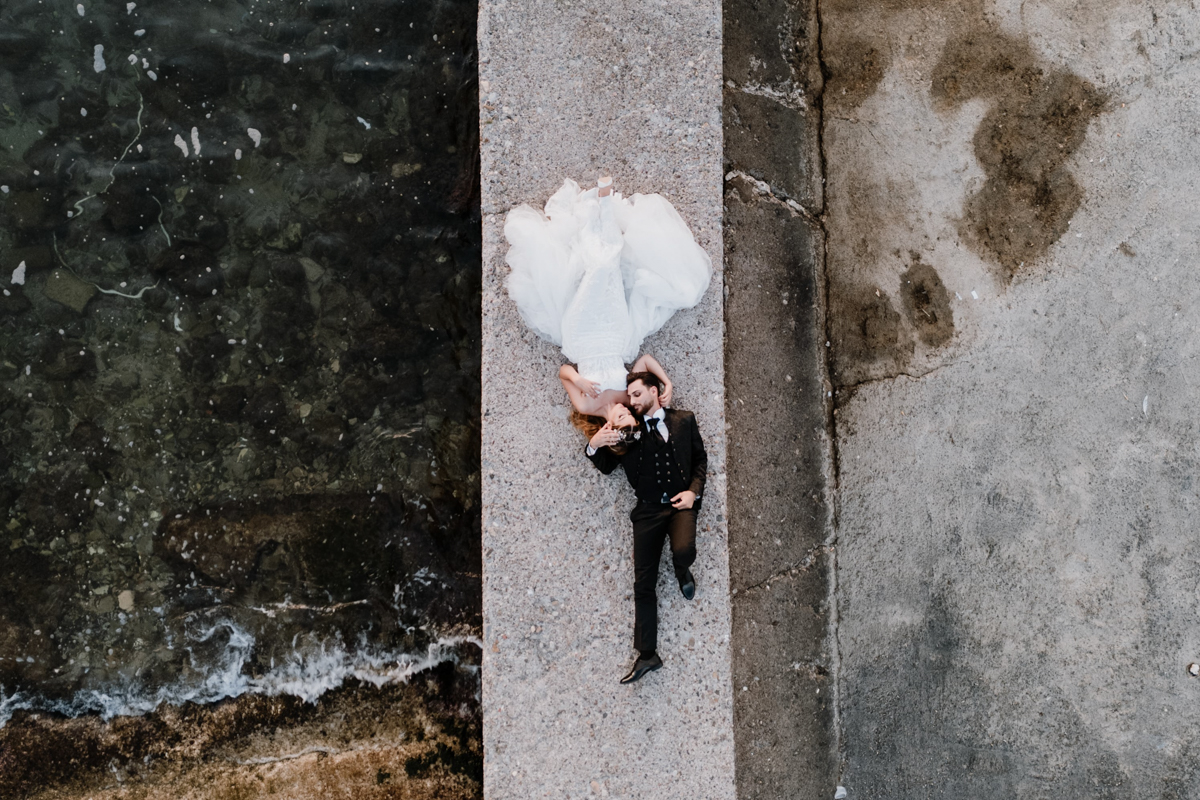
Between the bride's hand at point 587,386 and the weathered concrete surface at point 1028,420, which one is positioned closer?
the bride's hand at point 587,386

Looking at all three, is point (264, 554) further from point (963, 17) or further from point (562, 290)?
point (963, 17)

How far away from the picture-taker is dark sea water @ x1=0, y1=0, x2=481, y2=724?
3.24m

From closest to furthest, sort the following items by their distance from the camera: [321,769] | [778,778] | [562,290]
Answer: [562,290]
[778,778]
[321,769]

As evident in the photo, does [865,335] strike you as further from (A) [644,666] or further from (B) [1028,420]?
(A) [644,666]

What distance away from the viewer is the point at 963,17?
3152mm

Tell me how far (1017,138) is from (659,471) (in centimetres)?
243

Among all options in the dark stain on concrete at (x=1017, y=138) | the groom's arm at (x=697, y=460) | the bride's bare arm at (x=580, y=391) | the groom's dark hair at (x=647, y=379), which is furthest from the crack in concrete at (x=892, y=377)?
the bride's bare arm at (x=580, y=391)

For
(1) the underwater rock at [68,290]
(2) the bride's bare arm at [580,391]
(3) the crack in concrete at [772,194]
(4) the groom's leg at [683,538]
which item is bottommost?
(4) the groom's leg at [683,538]

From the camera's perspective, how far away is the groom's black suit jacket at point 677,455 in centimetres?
269

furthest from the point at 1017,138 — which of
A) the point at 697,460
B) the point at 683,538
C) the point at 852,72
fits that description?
the point at 683,538

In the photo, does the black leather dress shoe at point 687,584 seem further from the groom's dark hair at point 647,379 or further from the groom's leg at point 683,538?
the groom's dark hair at point 647,379

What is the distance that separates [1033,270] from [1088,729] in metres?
2.24

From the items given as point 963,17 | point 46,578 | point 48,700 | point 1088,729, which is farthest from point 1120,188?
point 48,700

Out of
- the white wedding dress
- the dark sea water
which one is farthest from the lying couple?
the dark sea water
